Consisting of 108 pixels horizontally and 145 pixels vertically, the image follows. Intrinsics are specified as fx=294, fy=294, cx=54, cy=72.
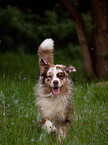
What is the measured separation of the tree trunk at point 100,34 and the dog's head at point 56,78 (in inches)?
219

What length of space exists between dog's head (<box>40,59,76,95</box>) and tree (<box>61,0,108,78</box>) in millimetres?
5531

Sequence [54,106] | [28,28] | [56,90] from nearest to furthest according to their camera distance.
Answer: [56,90], [54,106], [28,28]

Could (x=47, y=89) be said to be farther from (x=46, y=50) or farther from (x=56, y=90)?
(x=46, y=50)

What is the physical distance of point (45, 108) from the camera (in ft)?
16.0

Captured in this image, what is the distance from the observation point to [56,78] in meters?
4.62

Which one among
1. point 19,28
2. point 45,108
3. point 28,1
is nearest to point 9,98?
point 45,108

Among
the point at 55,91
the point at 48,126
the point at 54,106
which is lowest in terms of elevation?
the point at 48,126

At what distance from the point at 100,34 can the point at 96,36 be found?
0.57ft

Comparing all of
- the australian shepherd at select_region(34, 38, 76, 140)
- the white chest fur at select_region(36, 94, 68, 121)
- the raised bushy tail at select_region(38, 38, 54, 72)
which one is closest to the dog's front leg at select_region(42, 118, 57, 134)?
the australian shepherd at select_region(34, 38, 76, 140)

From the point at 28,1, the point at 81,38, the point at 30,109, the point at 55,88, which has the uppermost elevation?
the point at 28,1

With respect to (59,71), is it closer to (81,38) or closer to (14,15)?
(81,38)

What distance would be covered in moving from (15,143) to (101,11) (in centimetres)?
755

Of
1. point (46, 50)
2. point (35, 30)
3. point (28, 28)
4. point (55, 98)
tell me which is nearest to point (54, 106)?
point (55, 98)

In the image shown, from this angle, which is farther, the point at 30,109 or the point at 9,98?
the point at 9,98
